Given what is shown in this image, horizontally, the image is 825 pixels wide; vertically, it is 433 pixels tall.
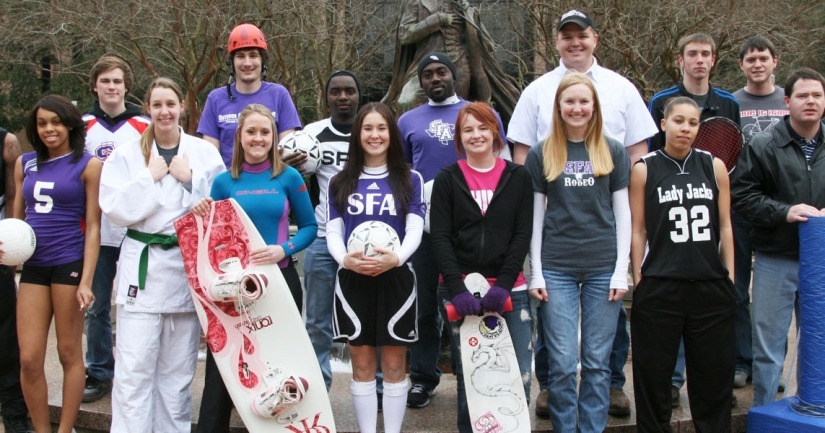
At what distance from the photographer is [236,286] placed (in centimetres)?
352

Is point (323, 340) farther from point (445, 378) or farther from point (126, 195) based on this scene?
point (126, 195)

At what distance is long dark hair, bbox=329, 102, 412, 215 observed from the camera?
12.4 ft

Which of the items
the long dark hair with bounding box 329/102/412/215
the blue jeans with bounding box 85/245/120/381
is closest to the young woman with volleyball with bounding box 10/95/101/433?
the blue jeans with bounding box 85/245/120/381

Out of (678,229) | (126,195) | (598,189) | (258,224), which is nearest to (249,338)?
(258,224)

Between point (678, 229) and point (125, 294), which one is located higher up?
point (678, 229)

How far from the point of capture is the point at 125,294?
3725 mm

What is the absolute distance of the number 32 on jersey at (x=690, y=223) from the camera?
365cm

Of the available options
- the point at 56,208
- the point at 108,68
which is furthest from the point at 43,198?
the point at 108,68

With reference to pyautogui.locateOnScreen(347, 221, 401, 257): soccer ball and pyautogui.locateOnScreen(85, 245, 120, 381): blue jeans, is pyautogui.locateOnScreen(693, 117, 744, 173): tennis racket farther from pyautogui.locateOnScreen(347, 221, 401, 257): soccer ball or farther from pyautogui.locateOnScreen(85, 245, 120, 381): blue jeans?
pyautogui.locateOnScreen(85, 245, 120, 381): blue jeans

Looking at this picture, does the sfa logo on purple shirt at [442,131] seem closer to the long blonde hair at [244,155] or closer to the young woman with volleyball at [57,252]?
the long blonde hair at [244,155]

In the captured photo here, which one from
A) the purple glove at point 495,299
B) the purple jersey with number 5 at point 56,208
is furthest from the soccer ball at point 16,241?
the purple glove at point 495,299

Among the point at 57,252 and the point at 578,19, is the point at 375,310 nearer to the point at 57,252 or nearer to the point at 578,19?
the point at 57,252

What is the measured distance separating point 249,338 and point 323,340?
62 cm

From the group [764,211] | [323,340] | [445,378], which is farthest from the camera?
[445,378]
